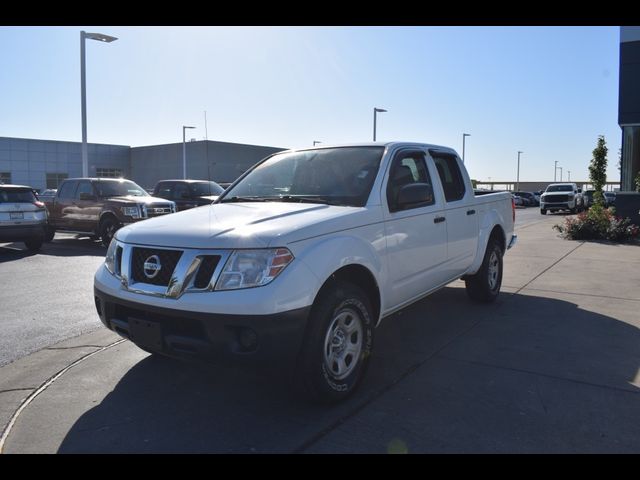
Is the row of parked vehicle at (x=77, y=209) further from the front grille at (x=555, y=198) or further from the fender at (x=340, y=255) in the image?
the front grille at (x=555, y=198)

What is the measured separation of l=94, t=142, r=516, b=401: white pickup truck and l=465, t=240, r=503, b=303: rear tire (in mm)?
1432

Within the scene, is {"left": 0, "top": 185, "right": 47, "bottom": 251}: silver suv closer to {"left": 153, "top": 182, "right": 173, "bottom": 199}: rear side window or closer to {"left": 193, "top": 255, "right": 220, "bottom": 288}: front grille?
{"left": 153, "top": 182, "right": 173, "bottom": 199}: rear side window

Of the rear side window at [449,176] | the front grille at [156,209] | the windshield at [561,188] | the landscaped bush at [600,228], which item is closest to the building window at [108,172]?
the windshield at [561,188]

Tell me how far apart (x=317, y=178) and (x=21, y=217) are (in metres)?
10.2

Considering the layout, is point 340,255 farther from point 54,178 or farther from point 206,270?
point 54,178

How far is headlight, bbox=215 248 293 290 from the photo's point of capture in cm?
320

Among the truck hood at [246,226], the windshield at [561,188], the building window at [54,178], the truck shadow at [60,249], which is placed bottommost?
the truck shadow at [60,249]

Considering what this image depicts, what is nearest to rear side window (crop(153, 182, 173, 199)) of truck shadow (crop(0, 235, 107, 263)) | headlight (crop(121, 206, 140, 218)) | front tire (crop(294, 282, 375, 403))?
truck shadow (crop(0, 235, 107, 263))

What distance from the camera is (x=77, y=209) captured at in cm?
1409

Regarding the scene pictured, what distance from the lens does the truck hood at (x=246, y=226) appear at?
3297 millimetres

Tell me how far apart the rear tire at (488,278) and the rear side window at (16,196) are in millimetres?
10630

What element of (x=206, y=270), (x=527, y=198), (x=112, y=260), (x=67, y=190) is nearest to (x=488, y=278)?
(x=206, y=270)

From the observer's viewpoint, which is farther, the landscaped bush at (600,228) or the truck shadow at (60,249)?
the landscaped bush at (600,228)
